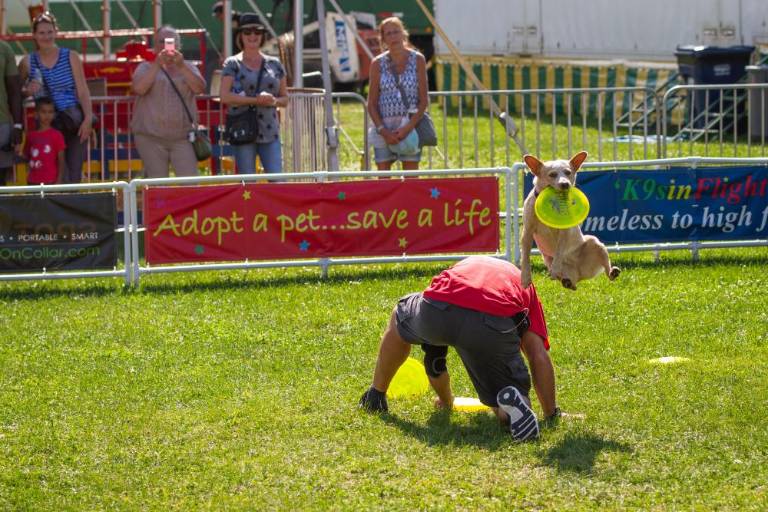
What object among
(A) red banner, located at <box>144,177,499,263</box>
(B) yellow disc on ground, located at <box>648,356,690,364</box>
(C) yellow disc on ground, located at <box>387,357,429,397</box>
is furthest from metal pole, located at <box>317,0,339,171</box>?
(B) yellow disc on ground, located at <box>648,356,690,364</box>

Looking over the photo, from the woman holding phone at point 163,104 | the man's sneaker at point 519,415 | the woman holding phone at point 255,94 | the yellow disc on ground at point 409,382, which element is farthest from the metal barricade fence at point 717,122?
the man's sneaker at point 519,415

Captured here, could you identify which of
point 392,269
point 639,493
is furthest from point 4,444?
point 392,269

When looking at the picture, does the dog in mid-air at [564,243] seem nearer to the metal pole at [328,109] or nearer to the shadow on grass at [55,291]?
the shadow on grass at [55,291]

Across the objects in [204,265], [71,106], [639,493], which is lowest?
[639,493]

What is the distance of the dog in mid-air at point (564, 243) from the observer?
219 inches

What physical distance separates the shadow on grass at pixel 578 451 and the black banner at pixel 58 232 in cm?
558

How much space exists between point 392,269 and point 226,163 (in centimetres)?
434

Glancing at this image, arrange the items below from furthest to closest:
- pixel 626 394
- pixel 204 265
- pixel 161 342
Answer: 1. pixel 204 265
2. pixel 161 342
3. pixel 626 394

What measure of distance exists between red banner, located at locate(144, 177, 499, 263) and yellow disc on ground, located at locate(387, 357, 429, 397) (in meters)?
3.35

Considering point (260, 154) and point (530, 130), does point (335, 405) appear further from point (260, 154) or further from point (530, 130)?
point (530, 130)

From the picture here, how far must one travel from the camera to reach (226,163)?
15.2 metres

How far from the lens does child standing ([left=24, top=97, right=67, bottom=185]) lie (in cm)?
1258

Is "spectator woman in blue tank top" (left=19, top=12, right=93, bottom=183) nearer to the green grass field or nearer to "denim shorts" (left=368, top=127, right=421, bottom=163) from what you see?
the green grass field

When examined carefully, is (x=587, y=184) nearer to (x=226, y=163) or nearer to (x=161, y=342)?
→ (x=161, y=342)
